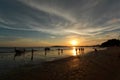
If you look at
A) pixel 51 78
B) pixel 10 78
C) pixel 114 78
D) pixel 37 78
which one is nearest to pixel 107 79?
pixel 114 78

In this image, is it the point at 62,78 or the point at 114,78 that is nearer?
the point at 114,78

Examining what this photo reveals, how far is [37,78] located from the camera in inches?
610

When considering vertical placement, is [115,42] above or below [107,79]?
above

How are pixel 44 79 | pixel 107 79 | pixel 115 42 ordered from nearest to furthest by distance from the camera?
pixel 107 79
pixel 44 79
pixel 115 42

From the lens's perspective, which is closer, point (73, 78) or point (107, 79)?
point (107, 79)

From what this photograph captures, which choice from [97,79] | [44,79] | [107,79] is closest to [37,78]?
[44,79]

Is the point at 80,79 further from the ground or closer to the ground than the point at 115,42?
closer to the ground

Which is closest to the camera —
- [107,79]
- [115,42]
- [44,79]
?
[107,79]

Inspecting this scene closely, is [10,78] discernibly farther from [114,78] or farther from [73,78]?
[114,78]

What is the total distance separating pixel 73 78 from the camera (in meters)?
15.0

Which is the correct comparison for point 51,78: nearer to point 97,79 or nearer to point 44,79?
point 44,79

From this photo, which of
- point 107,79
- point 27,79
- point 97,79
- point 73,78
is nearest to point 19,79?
point 27,79

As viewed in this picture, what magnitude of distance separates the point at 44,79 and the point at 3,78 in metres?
4.80

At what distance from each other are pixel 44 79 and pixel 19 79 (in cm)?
279
